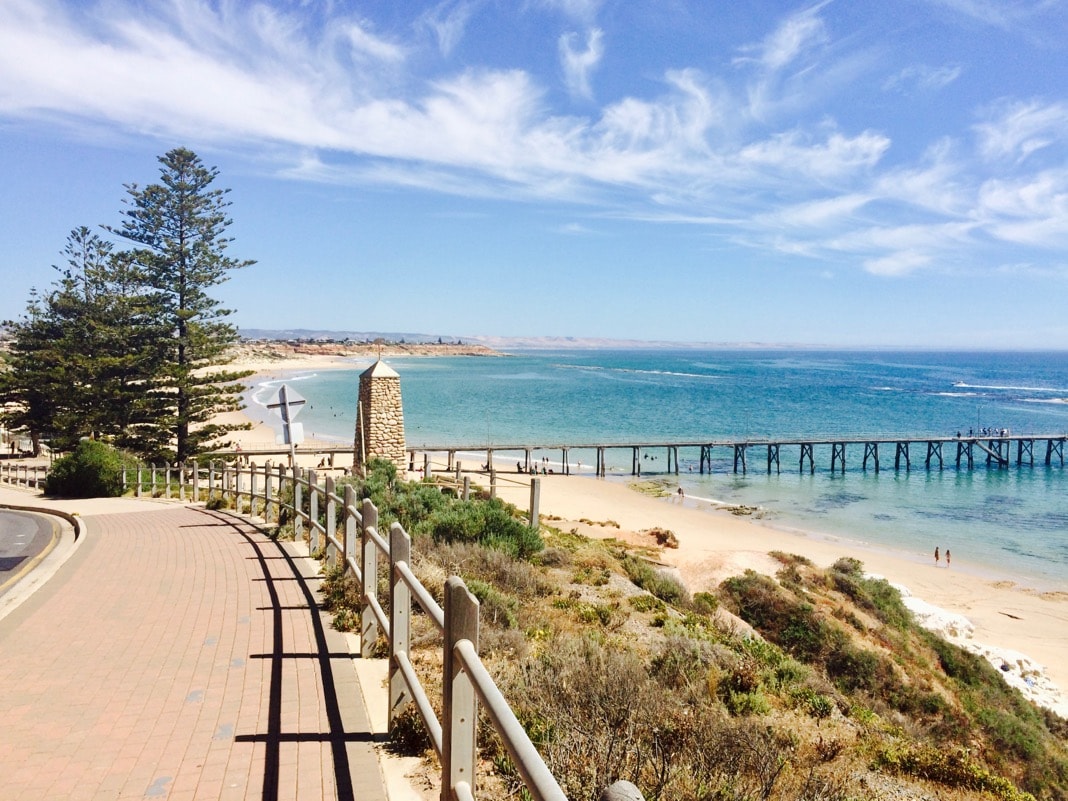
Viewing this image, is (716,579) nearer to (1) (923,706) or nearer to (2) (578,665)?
(1) (923,706)

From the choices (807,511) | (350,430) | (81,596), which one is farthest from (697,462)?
(81,596)

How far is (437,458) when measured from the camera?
150ft

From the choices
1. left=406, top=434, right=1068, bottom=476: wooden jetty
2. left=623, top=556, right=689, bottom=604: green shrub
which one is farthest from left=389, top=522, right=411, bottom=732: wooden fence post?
left=406, top=434, right=1068, bottom=476: wooden jetty

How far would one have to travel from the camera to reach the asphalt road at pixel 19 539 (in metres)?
9.75

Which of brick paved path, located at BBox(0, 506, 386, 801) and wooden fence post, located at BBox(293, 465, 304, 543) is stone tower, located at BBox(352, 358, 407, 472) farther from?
brick paved path, located at BBox(0, 506, 386, 801)

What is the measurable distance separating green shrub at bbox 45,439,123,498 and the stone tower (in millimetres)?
6226

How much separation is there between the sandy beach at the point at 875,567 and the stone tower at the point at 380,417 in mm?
4435

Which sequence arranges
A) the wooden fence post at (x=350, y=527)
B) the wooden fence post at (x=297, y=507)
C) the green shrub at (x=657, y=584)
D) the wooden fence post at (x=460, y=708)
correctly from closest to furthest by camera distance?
1. the wooden fence post at (x=460, y=708)
2. the wooden fence post at (x=350, y=527)
3. the wooden fence post at (x=297, y=507)
4. the green shrub at (x=657, y=584)

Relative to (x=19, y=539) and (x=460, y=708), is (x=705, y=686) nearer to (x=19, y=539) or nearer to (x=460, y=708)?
(x=460, y=708)

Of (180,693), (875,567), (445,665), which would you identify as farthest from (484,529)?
(875,567)

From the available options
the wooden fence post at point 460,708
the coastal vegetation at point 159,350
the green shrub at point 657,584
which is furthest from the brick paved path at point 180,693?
the coastal vegetation at point 159,350

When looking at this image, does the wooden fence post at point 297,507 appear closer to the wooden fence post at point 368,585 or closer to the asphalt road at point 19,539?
the asphalt road at point 19,539

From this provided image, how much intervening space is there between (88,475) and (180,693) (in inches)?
671

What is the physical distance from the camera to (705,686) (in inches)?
243
